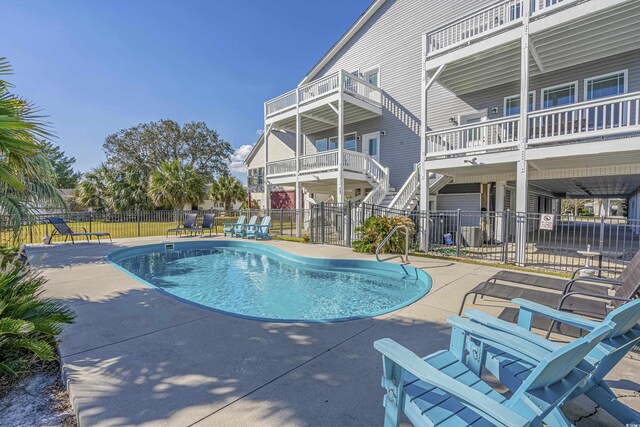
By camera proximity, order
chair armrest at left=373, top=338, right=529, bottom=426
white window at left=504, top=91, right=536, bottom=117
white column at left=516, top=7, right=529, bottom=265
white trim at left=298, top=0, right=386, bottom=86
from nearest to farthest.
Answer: chair armrest at left=373, top=338, right=529, bottom=426 → white column at left=516, top=7, right=529, bottom=265 → white window at left=504, top=91, right=536, bottom=117 → white trim at left=298, top=0, right=386, bottom=86

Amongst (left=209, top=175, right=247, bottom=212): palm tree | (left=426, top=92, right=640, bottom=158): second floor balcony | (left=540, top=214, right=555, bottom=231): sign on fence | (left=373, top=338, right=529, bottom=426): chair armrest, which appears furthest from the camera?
(left=209, top=175, right=247, bottom=212): palm tree

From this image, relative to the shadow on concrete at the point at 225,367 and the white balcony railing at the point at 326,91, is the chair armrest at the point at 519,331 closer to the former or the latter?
the shadow on concrete at the point at 225,367

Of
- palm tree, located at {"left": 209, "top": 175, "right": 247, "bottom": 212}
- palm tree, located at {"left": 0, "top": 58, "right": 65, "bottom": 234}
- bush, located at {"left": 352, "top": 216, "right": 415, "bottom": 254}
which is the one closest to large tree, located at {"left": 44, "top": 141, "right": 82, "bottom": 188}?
palm tree, located at {"left": 209, "top": 175, "right": 247, "bottom": 212}

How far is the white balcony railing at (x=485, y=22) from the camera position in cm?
842

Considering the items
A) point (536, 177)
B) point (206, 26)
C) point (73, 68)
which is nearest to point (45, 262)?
point (73, 68)

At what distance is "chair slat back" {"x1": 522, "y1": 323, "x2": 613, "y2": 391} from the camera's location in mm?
1360

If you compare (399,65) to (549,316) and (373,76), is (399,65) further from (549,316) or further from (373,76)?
(549,316)

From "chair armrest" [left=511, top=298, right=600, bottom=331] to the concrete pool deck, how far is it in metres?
0.67

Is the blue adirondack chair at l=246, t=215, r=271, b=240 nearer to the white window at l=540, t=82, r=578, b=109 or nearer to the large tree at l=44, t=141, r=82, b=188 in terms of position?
the white window at l=540, t=82, r=578, b=109

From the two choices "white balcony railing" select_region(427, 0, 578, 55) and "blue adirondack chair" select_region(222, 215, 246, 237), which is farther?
"blue adirondack chair" select_region(222, 215, 246, 237)

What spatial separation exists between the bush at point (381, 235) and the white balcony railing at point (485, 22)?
6.24 meters

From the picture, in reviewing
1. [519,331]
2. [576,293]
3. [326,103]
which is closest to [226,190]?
[326,103]

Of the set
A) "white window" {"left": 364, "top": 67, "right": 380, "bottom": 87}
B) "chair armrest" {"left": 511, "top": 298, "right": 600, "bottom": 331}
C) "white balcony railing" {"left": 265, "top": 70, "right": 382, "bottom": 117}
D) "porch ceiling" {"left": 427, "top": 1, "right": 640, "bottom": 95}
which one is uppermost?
"white window" {"left": 364, "top": 67, "right": 380, "bottom": 87}

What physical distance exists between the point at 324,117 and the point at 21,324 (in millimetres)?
15471
